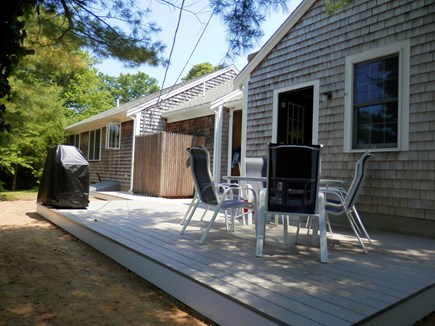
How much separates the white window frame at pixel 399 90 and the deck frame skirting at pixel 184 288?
3.63 m

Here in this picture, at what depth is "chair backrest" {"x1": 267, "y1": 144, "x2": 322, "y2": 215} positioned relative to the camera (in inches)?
119

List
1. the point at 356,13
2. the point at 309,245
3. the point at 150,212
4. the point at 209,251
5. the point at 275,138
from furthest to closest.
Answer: the point at 275,138, the point at 150,212, the point at 356,13, the point at 309,245, the point at 209,251

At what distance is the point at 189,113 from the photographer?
36.0ft

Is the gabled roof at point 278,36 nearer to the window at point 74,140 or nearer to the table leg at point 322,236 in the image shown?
the table leg at point 322,236

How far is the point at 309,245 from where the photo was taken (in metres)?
3.73

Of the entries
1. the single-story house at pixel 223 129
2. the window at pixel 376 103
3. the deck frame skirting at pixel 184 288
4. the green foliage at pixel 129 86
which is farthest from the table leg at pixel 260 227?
the green foliage at pixel 129 86

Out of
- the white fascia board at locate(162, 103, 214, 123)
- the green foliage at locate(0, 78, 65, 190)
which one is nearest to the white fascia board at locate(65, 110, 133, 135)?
the green foliage at locate(0, 78, 65, 190)

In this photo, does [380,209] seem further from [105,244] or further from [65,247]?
[65,247]

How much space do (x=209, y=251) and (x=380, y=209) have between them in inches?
116

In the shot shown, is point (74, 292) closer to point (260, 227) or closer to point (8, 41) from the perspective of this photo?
point (260, 227)

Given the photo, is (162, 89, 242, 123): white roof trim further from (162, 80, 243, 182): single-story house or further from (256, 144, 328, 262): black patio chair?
(256, 144, 328, 262): black patio chair

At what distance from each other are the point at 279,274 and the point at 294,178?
2.85 feet

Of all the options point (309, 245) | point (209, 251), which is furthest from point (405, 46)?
point (209, 251)

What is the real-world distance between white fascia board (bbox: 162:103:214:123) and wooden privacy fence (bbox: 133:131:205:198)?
777 mm
